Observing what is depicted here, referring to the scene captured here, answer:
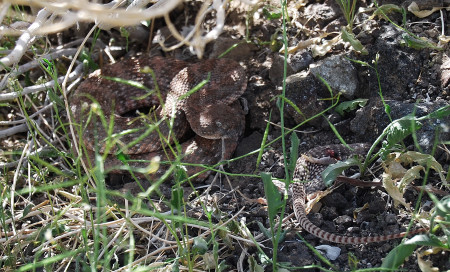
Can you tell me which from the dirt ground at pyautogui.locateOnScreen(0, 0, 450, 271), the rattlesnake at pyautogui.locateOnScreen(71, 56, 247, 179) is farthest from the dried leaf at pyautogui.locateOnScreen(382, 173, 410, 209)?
the rattlesnake at pyautogui.locateOnScreen(71, 56, 247, 179)

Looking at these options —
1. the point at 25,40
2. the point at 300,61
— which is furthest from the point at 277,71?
the point at 25,40

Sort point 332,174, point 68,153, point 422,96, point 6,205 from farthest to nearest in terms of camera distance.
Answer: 1. point 68,153
2. point 6,205
3. point 422,96
4. point 332,174

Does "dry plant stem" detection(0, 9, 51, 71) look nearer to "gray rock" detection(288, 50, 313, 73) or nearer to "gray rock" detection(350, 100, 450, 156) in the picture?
"gray rock" detection(288, 50, 313, 73)

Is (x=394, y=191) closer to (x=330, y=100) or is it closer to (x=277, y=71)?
(x=330, y=100)

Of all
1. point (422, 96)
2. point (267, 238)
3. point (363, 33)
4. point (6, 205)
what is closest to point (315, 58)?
point (363, 33)

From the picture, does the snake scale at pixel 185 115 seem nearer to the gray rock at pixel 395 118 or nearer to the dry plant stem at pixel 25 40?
the gray rock at pixel 395 118

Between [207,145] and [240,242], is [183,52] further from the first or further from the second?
[240,242]
